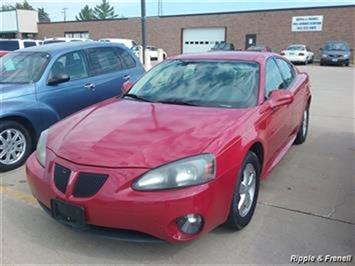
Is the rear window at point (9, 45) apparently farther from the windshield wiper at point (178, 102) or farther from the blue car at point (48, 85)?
the windshield wiper at point (178, 102)

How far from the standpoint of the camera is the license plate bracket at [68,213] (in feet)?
9.97

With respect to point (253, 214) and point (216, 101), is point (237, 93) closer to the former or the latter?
point (216, 101)

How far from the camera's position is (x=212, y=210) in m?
3.08

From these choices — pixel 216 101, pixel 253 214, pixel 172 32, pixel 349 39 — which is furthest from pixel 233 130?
pixel 172 32

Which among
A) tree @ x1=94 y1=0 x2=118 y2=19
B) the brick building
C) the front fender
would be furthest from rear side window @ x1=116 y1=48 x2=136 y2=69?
tree @ x1=94 y1=0 x2=118 y2=19

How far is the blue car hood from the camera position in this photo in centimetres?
546

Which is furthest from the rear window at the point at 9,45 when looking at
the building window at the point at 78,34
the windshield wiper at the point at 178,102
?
the building window at the point at 78,34

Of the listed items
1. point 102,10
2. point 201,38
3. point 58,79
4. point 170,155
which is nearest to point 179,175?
point 170,155

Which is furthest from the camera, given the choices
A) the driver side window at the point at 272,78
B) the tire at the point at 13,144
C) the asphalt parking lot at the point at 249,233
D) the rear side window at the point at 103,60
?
the rear side window at the point at 103,60

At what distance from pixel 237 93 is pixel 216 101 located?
25cm

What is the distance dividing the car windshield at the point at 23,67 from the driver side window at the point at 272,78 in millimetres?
3168

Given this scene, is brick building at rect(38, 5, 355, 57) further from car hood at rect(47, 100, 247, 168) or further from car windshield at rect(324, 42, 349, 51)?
car hood at rect(47, 100, 247, 168)

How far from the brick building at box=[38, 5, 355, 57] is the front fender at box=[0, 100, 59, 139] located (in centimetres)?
3307

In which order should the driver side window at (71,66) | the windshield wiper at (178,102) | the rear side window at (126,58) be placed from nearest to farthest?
the windshield wiper at (178,102) < the driver side window at (71,66) < the rear side window at (126,58)
